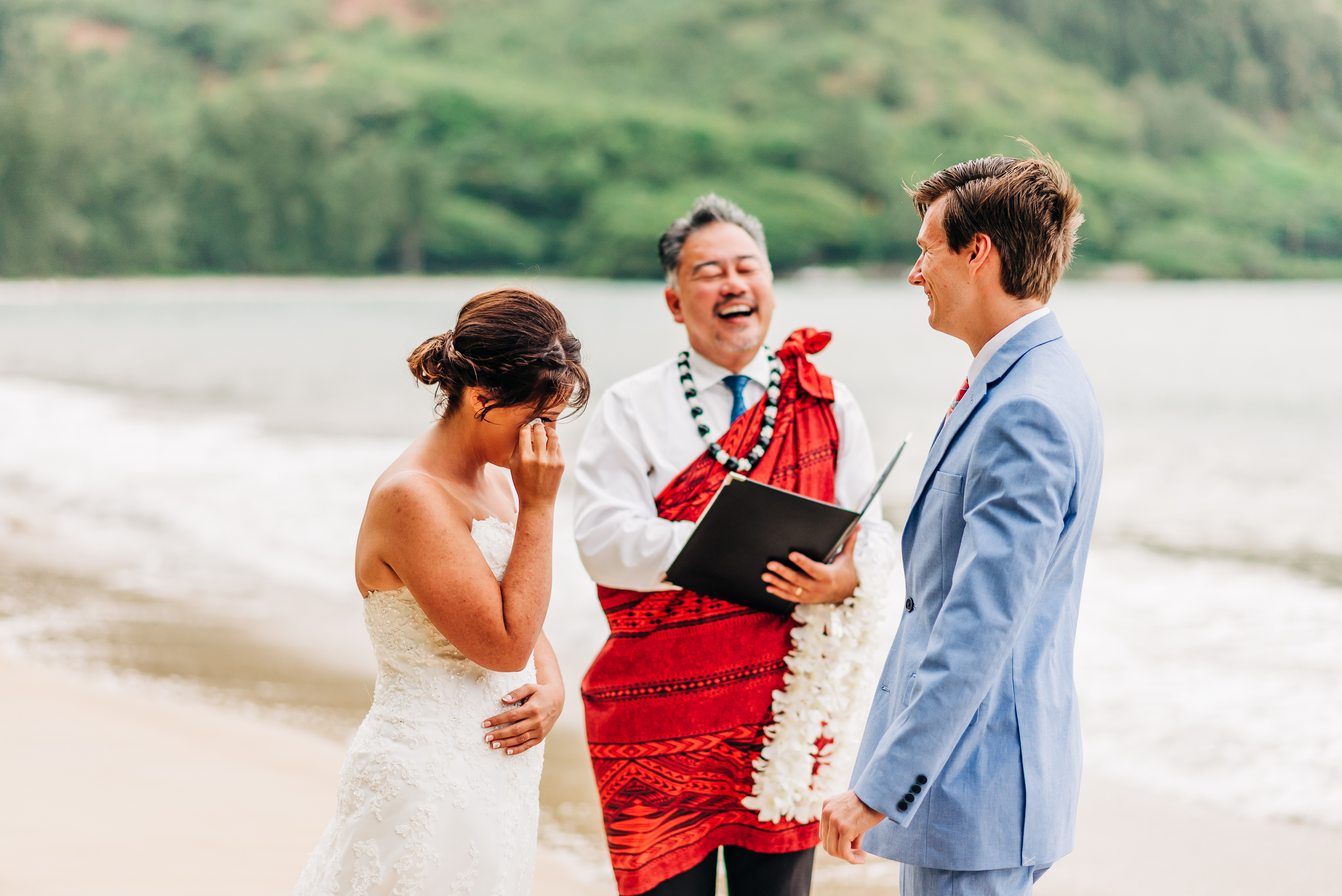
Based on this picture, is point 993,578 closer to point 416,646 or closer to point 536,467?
point 536,467

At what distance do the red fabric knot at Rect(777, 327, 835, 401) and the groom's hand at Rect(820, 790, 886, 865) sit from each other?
1127 mm

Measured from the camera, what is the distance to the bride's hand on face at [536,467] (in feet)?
6.40

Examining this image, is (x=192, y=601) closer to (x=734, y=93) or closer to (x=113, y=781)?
(x=113, y=781)

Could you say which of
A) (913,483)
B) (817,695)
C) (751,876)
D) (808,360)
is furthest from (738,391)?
(913,483)

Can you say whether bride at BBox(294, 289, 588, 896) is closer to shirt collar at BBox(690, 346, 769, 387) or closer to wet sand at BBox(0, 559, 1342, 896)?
shirt collar at BBox(690, 346, 769, 387)

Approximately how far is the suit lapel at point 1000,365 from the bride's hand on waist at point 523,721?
0.84 meters

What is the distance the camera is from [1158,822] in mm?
4590

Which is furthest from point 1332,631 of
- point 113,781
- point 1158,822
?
point 113,781

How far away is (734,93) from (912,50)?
51.0ft

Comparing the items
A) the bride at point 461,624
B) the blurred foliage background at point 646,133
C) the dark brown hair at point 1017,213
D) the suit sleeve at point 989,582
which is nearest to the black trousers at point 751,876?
the bride at point 461,624

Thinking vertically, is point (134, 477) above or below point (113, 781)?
above

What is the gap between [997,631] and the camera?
165 centimetres

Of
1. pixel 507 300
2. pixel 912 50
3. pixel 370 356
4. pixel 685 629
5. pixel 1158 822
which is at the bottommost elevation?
pixel 1158 822

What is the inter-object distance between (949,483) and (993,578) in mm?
210
